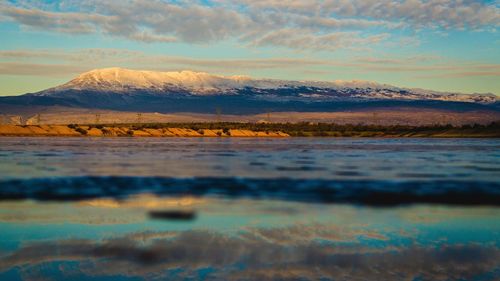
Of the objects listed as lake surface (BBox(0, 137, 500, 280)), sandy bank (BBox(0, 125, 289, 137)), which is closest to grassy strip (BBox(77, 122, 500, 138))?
sandy bank (BBox(0, 125, 289, 137))

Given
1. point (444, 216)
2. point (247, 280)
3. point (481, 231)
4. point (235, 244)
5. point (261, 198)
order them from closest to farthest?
1. point (247, 280)
2. point (235, 244)
3. point (481, 231)
4. point (444, 216)
5. point (261, 198)

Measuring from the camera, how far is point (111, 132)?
14375 centimetres

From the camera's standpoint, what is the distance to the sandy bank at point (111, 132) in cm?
13325

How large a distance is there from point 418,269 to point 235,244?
365 cm

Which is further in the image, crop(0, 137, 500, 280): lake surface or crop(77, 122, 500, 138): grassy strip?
crop(77, 122, 500, 138): grassy strip

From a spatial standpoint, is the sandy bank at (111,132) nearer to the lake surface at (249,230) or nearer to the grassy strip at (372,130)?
the grassy strip at (372,130)

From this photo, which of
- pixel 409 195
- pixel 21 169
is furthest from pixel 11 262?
pixel 21 169

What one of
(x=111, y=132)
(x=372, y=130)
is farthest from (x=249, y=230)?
(x=372, y=130)

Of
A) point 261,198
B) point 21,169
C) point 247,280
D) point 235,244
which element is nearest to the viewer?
point 247,280

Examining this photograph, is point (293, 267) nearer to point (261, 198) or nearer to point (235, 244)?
point (235, 244)

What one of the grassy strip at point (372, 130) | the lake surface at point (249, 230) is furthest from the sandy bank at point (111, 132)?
the lake surface at point (249, 230)

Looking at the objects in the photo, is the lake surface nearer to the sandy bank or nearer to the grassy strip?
the grassy strip

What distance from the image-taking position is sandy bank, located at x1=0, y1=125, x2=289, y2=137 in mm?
133250

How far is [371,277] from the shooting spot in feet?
30.7
